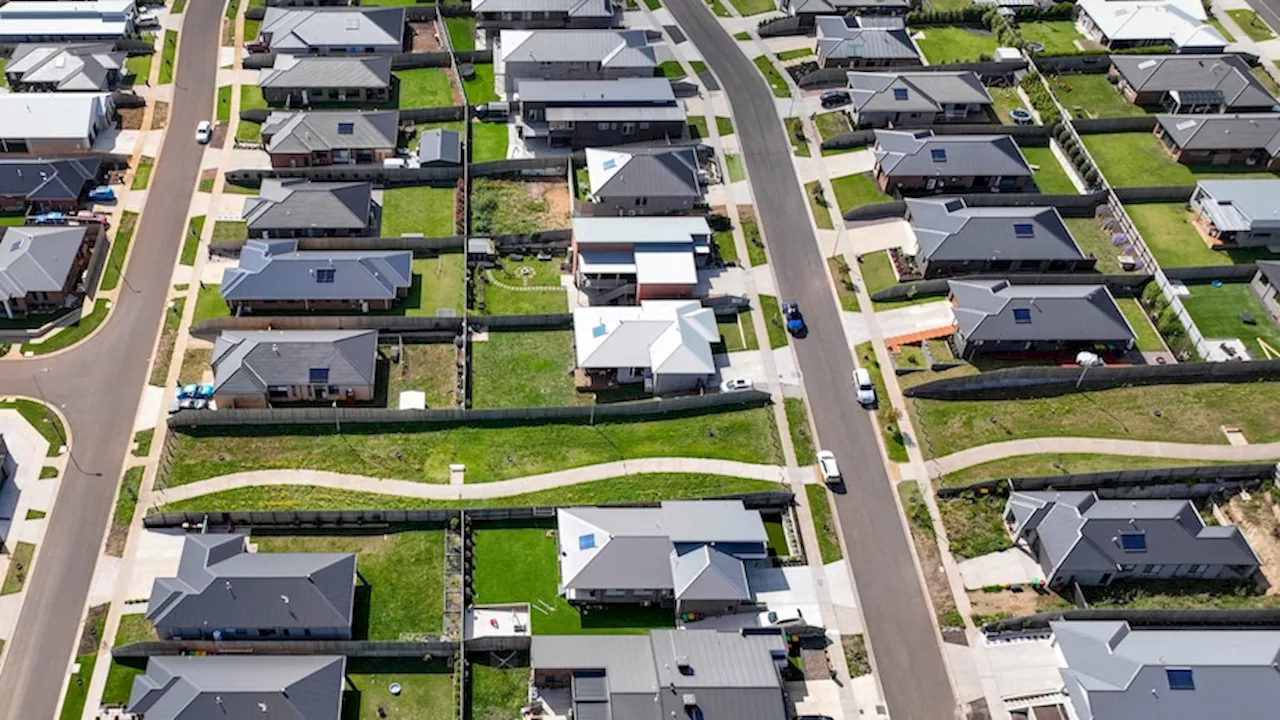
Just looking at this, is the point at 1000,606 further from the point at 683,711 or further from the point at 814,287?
the point at 814,287

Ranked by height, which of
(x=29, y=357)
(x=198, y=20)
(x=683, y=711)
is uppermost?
(x=198, y=20)

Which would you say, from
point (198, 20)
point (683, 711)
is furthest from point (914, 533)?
point (198, 20)

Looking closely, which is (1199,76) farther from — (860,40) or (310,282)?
(310,282)

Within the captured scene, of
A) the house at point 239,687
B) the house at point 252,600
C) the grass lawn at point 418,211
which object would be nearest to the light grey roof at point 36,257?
the grass lawn at point 418,211

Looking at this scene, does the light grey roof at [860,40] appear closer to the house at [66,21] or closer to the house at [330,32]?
the house at [330,32]

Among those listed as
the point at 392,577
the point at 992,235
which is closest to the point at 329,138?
the point at 392,577

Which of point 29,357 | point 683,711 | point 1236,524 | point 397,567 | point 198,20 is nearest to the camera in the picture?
point 683,711
